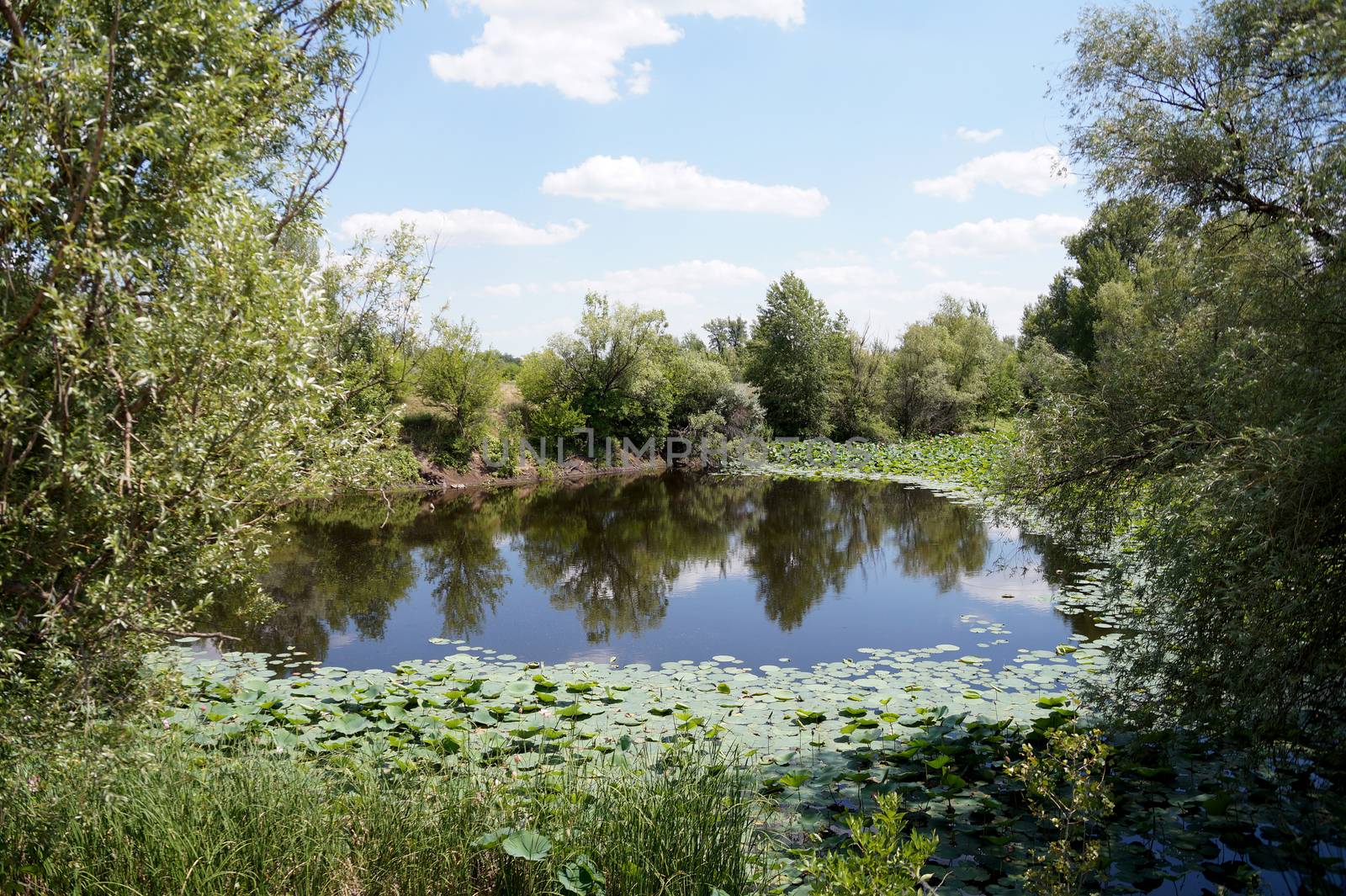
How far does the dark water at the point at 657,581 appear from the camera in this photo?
10391 millimetres

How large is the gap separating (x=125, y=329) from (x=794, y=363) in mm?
34938

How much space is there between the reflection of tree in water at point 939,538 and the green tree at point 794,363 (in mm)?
15487

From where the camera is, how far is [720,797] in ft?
14.2

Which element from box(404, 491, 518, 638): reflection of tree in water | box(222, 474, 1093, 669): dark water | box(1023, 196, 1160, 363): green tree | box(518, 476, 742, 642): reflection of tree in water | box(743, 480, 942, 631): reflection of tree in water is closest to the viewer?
box(222, 474, 1093, 669): dark water

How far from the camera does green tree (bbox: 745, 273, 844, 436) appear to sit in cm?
3744

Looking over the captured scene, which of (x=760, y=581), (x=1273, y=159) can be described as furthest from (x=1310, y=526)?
(x=760, y=581)

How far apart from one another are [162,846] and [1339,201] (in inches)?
294

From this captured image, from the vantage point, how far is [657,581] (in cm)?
1424

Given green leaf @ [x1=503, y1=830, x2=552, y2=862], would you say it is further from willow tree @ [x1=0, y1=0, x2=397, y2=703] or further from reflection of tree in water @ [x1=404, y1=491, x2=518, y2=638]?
reflection of tree in water @ [x1=404, y1=491, x2=518, y2=638]

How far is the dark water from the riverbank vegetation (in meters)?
1.87

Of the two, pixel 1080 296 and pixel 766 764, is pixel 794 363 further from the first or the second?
pixel 766 764

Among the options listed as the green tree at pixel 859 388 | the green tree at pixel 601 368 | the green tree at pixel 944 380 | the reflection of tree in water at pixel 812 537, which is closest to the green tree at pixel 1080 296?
the green tree at pixel 944 380

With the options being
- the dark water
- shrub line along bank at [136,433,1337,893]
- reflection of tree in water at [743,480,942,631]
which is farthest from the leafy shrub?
reflection of tree in water at [743,480,942,631]

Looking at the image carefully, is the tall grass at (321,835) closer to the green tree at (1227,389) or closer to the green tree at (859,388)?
the green tree at (1227,389)
